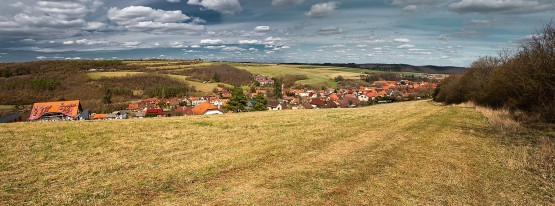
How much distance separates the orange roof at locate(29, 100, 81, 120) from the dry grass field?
6739 cm

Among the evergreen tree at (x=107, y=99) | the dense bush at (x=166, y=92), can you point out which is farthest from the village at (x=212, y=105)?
the evergreen tree at (x=107, y=99)

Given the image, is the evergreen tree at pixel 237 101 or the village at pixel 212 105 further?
the village at pixel 212 105

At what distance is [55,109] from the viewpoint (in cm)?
7250

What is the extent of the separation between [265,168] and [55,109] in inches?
3217

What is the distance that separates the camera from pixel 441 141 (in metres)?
15.5

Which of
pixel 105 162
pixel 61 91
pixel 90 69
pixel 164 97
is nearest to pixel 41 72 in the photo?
pixel 90 69

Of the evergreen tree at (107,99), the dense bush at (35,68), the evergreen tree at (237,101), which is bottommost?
the evergreen tree at (107,99)

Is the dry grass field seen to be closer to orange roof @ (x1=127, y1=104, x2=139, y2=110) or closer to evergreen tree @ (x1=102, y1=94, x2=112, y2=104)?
orange roof @ (x1=127, y1=104, x2=139, y2=110)

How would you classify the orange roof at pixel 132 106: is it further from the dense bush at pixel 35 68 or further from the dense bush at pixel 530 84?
the dense bush at pixel 530 84

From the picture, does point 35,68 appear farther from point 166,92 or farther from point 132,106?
point 132,106

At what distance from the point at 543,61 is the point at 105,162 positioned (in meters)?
30.5

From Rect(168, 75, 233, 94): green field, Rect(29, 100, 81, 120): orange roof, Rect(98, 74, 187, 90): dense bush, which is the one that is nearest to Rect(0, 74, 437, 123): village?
Rect(29, 100, 81, 120): orange roof

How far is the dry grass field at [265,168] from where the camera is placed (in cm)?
801

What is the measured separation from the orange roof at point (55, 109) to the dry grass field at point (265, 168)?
67.4m
